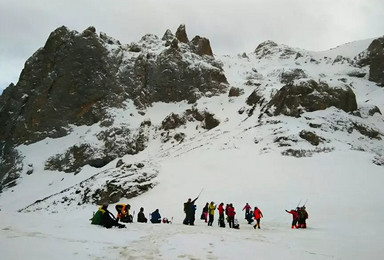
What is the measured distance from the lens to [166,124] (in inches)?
2628

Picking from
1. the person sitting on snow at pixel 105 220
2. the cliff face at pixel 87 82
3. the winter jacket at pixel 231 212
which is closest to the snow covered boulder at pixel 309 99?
the cliff face at pixel 87 82

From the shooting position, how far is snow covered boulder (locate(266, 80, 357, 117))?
50.3 meters

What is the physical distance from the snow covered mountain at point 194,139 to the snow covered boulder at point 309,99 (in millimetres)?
198

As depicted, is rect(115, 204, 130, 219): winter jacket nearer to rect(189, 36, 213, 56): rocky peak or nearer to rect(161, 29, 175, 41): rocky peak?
rect(189, 36, 213, 56): rocky peak

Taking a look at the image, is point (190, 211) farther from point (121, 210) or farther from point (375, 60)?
point (375, 60)

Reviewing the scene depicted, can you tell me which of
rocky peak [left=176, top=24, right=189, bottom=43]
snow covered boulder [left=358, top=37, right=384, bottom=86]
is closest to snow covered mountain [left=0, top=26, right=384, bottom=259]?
rocky peak [left=176, top=24, right=189, bottom=43]

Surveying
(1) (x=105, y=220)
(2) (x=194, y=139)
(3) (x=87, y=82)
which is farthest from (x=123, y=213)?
(3) (x=87, y=82)

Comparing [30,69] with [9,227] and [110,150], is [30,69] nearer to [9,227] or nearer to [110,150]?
[110,150]

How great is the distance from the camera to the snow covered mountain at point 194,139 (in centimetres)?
2306

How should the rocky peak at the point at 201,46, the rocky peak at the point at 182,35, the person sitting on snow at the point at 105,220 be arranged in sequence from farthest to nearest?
the rocky peak at the point at 182,35, the rocky peak at the point at 201,46, the person sitting on snow at the point at 105,220

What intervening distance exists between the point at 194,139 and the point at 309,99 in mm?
18710

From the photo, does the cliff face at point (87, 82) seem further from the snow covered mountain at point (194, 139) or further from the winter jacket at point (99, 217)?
the winter jacket at point (99, 217)

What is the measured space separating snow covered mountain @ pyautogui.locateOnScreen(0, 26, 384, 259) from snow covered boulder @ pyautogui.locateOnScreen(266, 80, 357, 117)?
0.20 meters

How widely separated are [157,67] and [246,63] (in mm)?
36496
